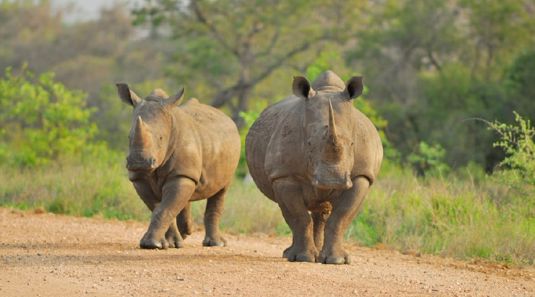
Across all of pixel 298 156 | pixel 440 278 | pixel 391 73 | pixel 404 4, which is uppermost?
pixel 404 4

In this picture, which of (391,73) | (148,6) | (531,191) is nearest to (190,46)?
(148,6)

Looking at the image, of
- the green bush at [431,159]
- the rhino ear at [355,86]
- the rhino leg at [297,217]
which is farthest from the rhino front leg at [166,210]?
the green bush at [431,159]

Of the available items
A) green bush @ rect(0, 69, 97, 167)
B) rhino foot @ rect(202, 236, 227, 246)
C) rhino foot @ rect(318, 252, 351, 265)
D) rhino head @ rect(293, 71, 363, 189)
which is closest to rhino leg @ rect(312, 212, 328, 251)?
rhino foot @ rect(318, 252, 351, 265)

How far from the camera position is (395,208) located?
1365cm

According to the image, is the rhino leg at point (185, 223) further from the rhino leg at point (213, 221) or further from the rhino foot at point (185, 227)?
the rhino leg at point (213, 221)

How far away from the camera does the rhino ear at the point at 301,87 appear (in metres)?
9.31

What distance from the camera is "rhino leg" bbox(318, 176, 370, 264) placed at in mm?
9336

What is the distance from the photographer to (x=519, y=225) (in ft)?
38.0

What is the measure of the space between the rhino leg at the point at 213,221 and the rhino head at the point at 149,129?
1.46 meters

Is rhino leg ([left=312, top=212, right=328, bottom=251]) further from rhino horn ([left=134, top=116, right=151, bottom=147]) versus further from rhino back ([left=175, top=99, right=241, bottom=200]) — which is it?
rhino horn ([left=134, top=116, right=151, bottom=147])

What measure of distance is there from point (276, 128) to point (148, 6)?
25.3 meters

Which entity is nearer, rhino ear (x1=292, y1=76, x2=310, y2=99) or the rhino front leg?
rhino ear (x1=292, y1=76, x2=310, y2=99)

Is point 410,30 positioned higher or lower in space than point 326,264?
higher

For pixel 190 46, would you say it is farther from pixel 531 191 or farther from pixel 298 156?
pixel 298 156
